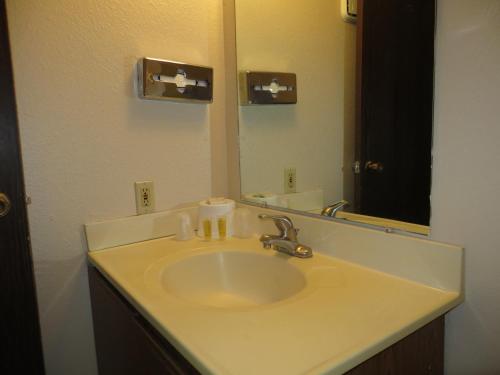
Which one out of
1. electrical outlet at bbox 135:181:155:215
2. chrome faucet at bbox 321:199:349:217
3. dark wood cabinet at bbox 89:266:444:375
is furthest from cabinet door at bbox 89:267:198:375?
chrome faucet at bbox 321:199:349:217

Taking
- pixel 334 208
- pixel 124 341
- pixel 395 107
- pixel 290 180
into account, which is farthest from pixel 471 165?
pixel 124 341

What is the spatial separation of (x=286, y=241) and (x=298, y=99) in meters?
0.52

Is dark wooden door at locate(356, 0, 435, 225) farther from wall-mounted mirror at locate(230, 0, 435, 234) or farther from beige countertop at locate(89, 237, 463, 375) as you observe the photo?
beige countertop at locate(89, 237, 463, 375)

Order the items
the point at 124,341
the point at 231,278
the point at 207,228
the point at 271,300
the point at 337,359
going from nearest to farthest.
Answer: the point at 337,359 < the point at 124,341 < the point at 271,300 < the point at 231,278 < the point at 207,228

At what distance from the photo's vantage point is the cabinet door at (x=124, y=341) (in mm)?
620

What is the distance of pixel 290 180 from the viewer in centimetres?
118

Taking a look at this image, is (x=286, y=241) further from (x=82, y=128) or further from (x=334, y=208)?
(x=82, y=128)

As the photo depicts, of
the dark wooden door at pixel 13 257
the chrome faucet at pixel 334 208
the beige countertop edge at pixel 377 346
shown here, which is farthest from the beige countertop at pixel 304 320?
the dark wooden door at pixel 13 257

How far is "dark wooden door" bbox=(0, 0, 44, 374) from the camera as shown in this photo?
85 centimetres

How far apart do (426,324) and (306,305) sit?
25cm

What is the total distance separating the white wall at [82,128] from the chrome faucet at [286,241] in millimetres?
440

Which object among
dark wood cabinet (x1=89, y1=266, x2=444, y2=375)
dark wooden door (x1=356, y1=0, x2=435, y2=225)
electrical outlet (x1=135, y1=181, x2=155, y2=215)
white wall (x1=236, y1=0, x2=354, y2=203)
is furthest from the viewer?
electrical outlet (x1=135, y1=181, x2=155, y2=215)

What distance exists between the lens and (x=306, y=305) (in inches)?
26.3

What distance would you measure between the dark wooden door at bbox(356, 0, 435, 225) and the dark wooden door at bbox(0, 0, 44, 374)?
96 centimetres
